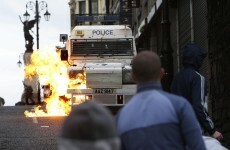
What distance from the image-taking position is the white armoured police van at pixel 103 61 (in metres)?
18.7

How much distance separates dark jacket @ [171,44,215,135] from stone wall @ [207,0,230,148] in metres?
6.44

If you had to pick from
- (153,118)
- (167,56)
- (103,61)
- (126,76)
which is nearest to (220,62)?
(167,56)

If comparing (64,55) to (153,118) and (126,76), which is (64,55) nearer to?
(126,76)

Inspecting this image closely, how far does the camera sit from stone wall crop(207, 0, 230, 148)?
13.3 meters

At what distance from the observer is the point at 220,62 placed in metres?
14.2

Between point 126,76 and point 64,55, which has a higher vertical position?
point 64,55

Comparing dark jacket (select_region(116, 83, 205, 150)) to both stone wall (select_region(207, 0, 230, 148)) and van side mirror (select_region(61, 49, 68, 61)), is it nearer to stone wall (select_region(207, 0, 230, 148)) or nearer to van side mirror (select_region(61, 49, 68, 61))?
stone wall (select_region(207, 0, 230, 148))

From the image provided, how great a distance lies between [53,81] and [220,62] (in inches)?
424

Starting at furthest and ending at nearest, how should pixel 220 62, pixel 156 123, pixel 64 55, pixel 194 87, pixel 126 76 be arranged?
pixel 64 55
pixel 126 76
pixel 220 62
pixel 194 87
pixel 156 123

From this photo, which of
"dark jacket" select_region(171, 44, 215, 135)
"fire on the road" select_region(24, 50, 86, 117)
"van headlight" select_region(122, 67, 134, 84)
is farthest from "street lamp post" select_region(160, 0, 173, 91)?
"dark jacket" select_region(171, 44, 215, 135)

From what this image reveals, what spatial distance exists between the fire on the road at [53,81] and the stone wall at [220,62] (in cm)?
504

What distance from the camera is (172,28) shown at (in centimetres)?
2561

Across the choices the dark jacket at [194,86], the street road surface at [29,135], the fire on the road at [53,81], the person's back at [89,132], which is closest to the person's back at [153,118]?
the person's back at [89,132]

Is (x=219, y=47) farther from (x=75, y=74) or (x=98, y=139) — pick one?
(x=98, y=139)
